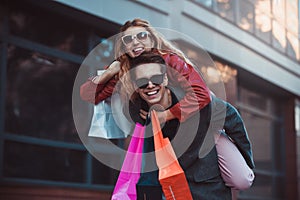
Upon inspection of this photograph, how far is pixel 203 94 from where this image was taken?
286 cm

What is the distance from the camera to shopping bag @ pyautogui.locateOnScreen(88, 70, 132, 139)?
3178 mm

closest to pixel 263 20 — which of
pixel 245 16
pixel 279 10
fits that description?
pixel 279 10

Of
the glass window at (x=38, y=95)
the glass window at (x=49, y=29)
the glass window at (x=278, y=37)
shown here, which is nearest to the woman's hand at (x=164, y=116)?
the glass window at (x=38, y=95)

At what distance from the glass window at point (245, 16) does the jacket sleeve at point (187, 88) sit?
27.8ft

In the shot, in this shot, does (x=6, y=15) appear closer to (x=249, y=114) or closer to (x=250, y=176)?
(x=250, y=176)

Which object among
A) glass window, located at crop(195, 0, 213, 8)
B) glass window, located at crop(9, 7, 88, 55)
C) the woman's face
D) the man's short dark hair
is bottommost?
the man's short dark hair

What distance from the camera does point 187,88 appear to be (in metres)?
2.87

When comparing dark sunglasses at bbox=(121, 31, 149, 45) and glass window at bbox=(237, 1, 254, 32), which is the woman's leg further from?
glass window at bbox=(237, 1, 254, 32)

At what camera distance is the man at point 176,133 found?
294 cm

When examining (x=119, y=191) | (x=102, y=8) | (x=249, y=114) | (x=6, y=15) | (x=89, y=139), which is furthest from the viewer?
(x=249, y=114)

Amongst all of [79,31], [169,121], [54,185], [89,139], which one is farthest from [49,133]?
[169,121]

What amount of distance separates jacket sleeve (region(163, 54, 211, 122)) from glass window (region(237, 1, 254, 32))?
8.49 meters

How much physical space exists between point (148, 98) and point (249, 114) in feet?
33.8

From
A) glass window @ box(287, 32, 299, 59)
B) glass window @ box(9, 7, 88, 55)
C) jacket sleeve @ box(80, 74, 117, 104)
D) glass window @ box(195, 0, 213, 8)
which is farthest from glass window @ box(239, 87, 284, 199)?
jacket sleeve @ box(80, 74, 117, 104)
